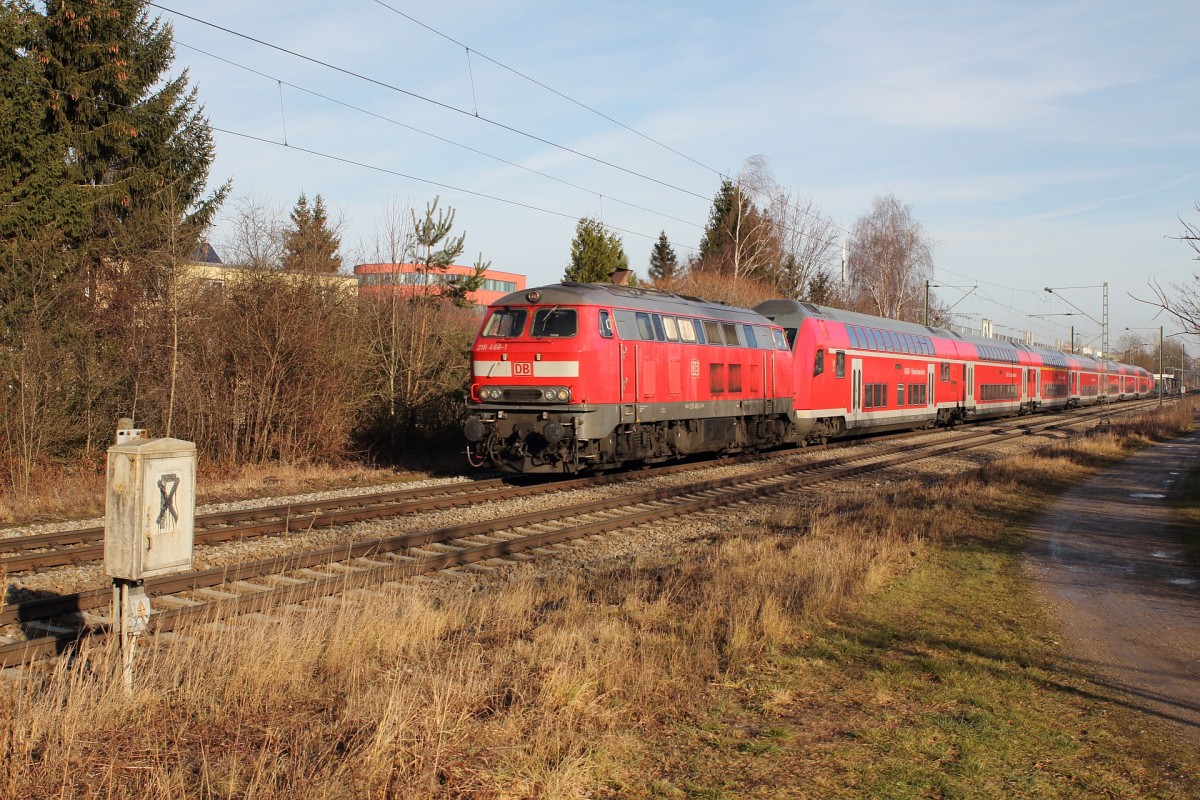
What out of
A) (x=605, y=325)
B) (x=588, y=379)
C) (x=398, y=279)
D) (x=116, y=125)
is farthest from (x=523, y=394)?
(x=116, y=125)

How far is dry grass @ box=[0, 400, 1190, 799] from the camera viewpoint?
3.98 m

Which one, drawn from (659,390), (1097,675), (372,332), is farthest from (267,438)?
(1097,675)

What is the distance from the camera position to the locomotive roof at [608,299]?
1583cm

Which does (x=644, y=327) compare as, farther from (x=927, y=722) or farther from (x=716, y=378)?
(x=927, y=722)

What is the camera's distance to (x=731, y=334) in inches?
786

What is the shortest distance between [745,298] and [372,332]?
24.7m

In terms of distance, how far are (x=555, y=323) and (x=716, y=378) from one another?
4.81 meters

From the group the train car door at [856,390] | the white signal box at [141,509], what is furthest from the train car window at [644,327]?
the white signal box at [141,509]

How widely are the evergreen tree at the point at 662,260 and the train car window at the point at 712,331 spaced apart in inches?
1647

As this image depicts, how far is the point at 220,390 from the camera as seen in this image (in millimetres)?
18234

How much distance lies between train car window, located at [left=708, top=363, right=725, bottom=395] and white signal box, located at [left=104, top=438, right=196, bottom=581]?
1454 cm

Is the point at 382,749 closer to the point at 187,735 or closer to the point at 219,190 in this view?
the point at 187,735

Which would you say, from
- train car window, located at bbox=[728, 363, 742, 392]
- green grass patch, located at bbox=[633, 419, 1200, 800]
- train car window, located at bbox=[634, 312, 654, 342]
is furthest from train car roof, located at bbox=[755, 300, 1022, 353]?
green grass patch, located at bbox=[633, 419, 1200, 800]

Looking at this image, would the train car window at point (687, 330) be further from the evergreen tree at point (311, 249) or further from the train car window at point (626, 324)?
the evergreen tree at point (311, 249)
